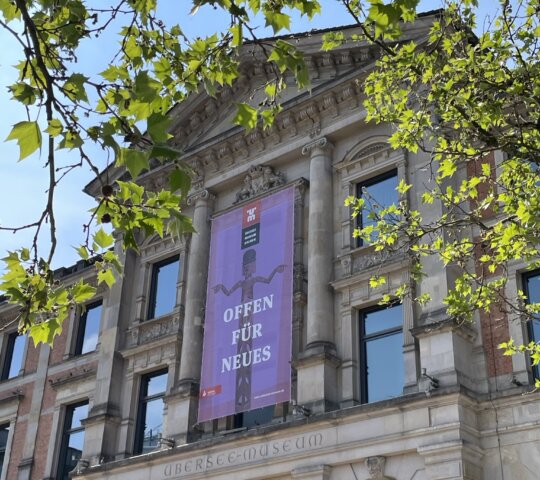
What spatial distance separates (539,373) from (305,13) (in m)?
11.8

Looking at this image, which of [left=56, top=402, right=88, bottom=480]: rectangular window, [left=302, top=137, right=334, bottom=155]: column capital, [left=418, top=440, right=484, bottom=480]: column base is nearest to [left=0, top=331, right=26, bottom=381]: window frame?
[left=56, top=402, right=88, bottom=480]: rectangular window

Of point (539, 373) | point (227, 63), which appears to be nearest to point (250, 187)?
point (539, 373)

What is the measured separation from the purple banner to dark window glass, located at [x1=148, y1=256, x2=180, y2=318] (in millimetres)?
2037

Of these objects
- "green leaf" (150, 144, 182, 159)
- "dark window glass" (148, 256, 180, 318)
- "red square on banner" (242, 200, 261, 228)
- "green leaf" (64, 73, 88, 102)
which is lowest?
"green leaf" (150, 144, 182, 159)

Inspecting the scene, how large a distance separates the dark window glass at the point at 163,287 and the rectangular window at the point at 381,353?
6.92 meters

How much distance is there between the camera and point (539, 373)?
18.1 meters

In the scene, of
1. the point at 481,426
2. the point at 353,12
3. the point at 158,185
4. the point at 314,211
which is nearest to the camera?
the point at 353,12

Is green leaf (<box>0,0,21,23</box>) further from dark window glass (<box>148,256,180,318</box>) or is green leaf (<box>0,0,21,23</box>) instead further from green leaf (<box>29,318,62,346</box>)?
dark window glass (<box>148,256,180,318</box>)

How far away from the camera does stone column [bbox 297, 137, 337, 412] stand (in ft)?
66.9

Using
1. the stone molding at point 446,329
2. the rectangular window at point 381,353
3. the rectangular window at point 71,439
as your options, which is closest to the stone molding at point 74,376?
the rectangular window at point 71,439

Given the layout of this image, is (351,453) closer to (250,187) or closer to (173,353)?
(173,353)

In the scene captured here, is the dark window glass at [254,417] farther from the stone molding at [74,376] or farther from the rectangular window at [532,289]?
the stone molding at [74,376]

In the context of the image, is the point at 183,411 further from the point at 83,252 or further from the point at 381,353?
the point at 83,252

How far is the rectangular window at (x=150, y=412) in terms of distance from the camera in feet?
78.8
